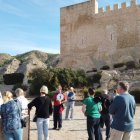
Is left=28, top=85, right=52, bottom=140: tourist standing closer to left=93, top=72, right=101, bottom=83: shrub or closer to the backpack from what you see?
the backpack

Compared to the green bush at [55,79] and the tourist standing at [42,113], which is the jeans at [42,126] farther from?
the green bush at [55,79]

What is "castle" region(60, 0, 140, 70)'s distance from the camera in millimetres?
39781

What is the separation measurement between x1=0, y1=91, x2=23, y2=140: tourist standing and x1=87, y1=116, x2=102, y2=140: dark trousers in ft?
6.92

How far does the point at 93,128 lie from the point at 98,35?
34.2 metres

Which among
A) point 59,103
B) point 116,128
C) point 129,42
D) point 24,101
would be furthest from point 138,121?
point 129,42

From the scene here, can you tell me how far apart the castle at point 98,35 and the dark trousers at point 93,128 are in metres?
30.0

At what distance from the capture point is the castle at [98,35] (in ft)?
131

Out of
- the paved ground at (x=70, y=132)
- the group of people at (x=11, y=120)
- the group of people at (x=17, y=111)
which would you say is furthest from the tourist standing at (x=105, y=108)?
the group of people at (x=11, y=120)

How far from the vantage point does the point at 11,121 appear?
746 centimetres

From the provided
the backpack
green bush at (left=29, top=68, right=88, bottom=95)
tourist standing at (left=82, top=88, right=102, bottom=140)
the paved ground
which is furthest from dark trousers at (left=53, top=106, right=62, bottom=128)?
green bush at (left=29, top=68, right=88, bottom=95)

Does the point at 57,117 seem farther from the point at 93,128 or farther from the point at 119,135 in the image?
the point at 119,135

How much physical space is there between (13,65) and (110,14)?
16771 millimetres

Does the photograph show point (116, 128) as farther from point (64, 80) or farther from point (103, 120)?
point (64, 80)

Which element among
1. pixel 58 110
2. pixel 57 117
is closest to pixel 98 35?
pixel 58 110
